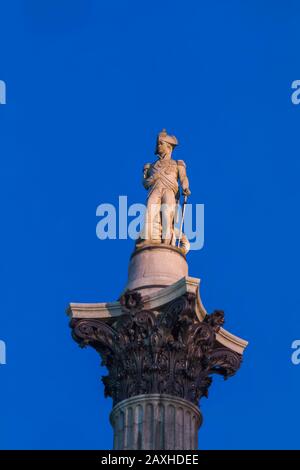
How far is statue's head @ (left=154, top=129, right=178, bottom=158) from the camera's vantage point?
37438 millimetres

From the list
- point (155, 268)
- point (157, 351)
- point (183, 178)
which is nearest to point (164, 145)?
point (183, 178)

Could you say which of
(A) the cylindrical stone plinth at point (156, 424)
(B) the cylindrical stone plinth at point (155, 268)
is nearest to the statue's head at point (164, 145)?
(B) the cylindrical stone plinth at point (155, 268)

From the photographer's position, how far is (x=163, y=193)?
36094 mm

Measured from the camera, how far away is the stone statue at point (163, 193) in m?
35.3

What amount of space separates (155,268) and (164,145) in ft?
14.8

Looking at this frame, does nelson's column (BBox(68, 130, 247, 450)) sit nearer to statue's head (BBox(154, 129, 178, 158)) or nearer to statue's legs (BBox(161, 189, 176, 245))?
statue's legs (BBox(161, 189, 176, 245))

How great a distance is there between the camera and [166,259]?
34.7 metres

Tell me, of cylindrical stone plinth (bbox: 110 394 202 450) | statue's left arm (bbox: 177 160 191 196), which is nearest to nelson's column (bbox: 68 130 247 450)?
cylindrical stone plinth (bbox: 110 394 202 450)

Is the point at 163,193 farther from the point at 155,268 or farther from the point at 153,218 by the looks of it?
the point at 155,268

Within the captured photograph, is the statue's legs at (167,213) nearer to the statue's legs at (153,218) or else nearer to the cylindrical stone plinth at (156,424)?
the statue's legs at (153,218)

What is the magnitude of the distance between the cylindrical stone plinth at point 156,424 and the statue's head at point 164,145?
8.17m

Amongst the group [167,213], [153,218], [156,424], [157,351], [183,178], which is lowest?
[156,424]
